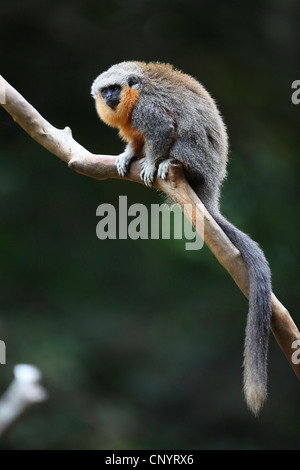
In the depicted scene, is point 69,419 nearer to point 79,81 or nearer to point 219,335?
point 219,335

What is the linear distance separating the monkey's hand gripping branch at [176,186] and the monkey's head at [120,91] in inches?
7.1

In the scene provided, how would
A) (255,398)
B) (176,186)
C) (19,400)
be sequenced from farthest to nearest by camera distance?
(176,186)
(255,398)
(19,400)

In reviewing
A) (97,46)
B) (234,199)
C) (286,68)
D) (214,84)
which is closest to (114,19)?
(97,46)

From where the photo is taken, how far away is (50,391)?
14.4 ft

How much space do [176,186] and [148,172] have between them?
145 mm

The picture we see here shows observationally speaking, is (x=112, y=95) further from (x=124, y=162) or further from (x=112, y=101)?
(x=124, y=162)

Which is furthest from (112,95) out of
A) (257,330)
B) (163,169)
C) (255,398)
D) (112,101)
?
(255,398)

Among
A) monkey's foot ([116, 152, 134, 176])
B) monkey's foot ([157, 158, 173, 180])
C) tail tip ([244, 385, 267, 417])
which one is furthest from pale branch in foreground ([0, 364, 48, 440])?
monkey's foot ([116, 152, 134, 176])

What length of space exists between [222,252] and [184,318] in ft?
8.99

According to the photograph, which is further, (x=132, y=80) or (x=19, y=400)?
(x=132, y=80)

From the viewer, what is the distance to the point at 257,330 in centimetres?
206

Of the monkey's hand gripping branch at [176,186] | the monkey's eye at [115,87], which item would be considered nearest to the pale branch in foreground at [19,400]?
the monkey's hand gripping branch at [176,186]

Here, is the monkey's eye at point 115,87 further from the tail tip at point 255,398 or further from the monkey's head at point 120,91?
the tail tip at point 255,398

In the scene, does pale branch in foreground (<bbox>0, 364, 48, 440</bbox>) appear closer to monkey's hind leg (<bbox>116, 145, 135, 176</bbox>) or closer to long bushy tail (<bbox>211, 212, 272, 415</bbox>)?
long bushy tail (<bbox>211, 212, 272, 415</bbox>)
